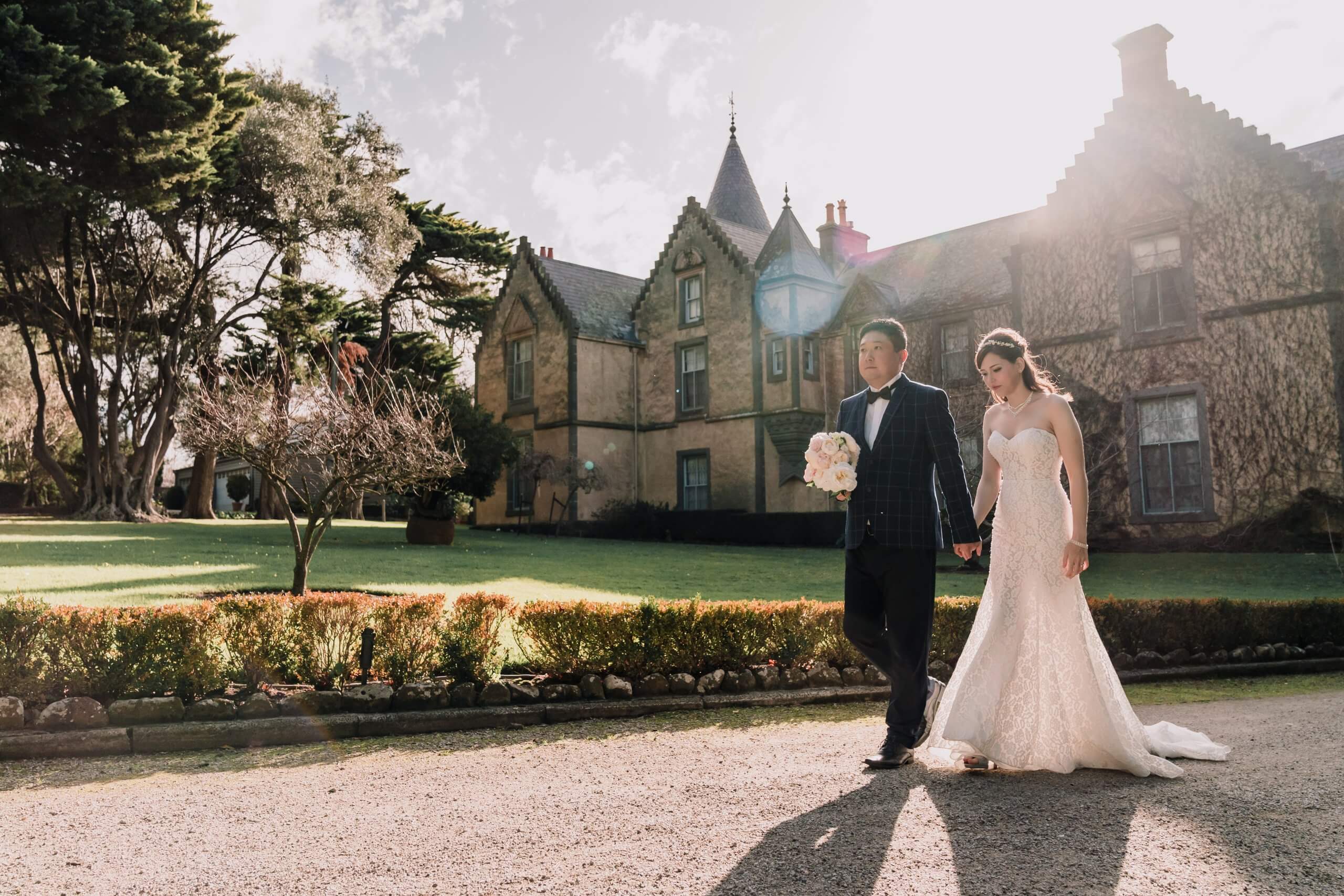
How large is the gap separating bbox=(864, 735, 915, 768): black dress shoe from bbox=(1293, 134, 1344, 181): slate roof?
738 inches

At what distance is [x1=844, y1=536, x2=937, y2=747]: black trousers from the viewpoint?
201 inches

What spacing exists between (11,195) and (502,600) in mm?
19160

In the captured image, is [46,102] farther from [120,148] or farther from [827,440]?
[827,440]

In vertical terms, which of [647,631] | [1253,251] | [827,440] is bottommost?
[647,631]

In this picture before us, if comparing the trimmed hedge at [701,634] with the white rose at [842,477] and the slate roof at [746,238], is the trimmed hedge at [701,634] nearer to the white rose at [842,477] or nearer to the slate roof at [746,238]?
the white rose at [842,477]

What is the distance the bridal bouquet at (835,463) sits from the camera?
5203 mm

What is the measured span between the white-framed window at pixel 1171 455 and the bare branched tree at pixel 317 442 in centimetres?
1451

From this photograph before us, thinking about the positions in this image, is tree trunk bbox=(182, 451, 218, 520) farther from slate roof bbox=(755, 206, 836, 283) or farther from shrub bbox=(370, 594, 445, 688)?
shrub bbox=(370, 594, 445, 688)

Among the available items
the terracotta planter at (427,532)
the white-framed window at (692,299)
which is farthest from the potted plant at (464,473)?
the white-framed window at (692,299)

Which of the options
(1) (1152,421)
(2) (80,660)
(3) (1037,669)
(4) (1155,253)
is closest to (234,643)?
(2) (80,660)

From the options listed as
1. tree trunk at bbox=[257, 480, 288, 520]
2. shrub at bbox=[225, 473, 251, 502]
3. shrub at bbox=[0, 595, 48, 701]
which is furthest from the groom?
shrub at bbox=[225, 473, 251, 502]

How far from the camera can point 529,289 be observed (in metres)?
32.6

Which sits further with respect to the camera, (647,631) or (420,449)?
(420,449)

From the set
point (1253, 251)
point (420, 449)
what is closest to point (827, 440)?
point (420, 449)
